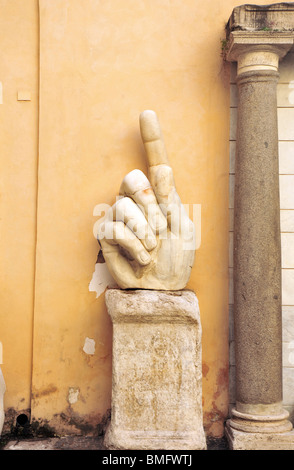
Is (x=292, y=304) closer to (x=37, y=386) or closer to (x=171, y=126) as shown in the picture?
(x=171, y=126)

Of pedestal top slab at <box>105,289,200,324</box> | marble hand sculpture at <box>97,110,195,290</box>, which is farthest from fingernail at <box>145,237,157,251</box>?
pedestal top slab at <box>105,289,200,324</box>

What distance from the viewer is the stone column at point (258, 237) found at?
13.0ft

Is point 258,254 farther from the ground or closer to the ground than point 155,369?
farther from the ground

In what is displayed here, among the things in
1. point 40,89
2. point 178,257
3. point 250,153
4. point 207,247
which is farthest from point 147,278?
point 40,89

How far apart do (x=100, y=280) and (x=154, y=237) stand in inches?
23.9

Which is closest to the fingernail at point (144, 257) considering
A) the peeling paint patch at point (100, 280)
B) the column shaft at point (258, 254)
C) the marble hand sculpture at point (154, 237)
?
the marble hand sculpture at point (154, 237)

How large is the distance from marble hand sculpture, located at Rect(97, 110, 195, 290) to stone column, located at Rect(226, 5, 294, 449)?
0.41 meters

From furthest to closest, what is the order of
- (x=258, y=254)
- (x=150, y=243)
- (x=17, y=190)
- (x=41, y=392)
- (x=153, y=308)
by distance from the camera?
1. (x=17, y=190)
2. (x=41, y=392)
3. (x=258, y=254)
4. (x=150, y=243)
5. (x=153, y=308)

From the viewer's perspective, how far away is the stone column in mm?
3957

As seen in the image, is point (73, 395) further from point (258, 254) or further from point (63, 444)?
point (258, 254)

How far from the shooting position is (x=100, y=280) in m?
4.24

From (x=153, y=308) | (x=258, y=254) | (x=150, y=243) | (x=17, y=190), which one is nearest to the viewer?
(x=153, y=308)

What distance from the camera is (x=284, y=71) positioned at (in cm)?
430

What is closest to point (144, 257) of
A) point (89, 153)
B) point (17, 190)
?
point (89, 153)
